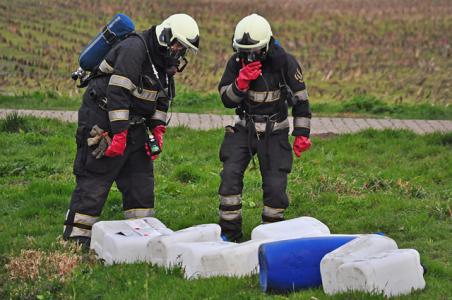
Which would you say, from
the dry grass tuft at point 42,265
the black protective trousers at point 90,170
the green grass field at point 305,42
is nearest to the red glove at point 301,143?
the black protective trousers at point 90,170

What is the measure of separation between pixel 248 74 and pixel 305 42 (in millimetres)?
13905

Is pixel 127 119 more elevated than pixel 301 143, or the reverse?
pixel 127 119

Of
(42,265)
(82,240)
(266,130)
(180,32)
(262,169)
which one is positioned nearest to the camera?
(42,265)

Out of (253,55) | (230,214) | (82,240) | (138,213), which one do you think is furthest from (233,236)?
(253,55)

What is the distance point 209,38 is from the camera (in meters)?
21.5

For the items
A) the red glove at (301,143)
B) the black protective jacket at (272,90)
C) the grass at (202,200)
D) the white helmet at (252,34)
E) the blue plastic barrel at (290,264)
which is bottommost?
the grass at (202,200)

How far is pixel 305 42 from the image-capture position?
21406mm

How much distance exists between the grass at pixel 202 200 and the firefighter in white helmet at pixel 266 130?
469 mm

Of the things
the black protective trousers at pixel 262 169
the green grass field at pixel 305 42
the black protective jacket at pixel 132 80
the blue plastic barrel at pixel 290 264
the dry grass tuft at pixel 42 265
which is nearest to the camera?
the blue plastic barrel at pixel 290 264

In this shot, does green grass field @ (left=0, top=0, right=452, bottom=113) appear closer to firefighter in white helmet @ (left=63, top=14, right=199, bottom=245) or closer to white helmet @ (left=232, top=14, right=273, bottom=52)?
firefighter in white helmet @ (left=63, top=14, right=199, bottom=245)

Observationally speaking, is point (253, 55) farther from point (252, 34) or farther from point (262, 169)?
point (262, 169)

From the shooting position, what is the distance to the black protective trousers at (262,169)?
8.01 metres

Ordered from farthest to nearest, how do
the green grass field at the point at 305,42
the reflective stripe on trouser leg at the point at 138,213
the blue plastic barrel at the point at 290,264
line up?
the green grass field at the point at 305,42 → the reflective stripe on trouser leg at the point at 138,213 → the blue plastic barrel at the point at 290,264

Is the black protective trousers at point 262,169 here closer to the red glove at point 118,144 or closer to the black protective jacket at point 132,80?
the black protective jacket at point 132,80
